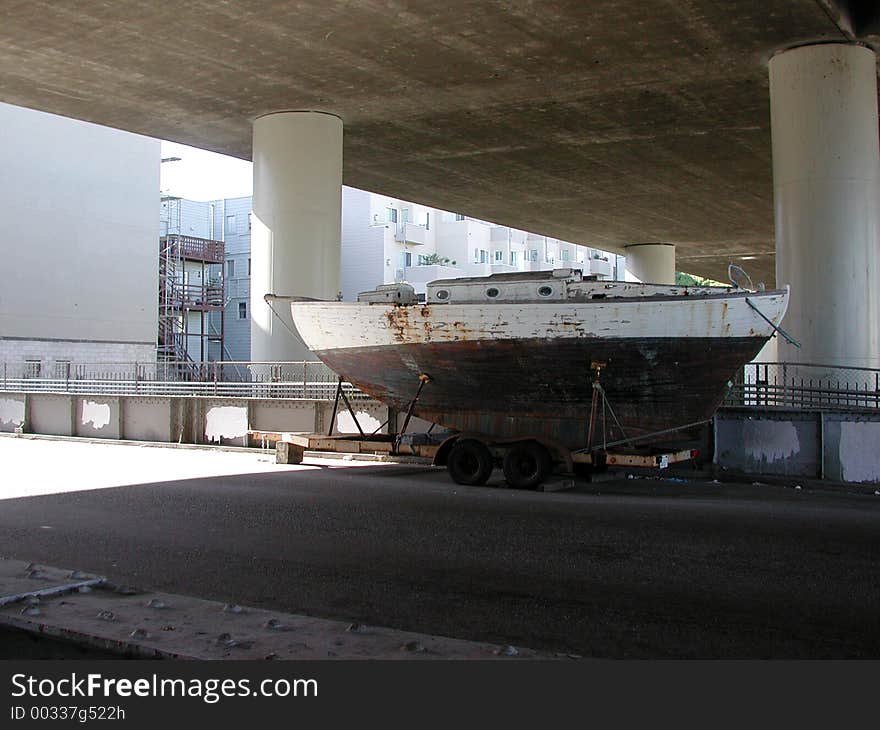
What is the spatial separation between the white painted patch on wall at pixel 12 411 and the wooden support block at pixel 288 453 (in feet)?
41.6

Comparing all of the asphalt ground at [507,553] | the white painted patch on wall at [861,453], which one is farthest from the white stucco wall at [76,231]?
the white painted patch on wall at [861,453]

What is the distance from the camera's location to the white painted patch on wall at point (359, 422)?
20703 mm

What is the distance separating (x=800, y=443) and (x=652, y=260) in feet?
106

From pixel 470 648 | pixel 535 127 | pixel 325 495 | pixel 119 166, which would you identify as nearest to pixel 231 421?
pixel 325 495

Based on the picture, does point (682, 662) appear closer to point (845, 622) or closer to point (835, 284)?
point (845, 622)

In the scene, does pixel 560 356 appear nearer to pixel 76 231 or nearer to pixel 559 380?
pixel 559 380

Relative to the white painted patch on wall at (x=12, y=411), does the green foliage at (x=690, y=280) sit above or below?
above

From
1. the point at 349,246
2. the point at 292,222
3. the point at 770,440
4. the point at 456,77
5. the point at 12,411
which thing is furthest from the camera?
the point at 349,246

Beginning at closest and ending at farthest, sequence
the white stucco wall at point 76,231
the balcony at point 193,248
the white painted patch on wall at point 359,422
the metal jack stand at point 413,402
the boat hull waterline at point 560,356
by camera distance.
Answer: the boat hull waterline at point 560,356, the metal jack stand at point 413,402, the white painted patch on wall at point 359,422, the white stucco wall at point 76,231, the balcony at point 193,248

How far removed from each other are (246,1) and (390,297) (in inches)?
249

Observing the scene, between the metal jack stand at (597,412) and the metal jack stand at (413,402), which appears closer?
the metal jack stand at (597,412)

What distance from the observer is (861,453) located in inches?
640

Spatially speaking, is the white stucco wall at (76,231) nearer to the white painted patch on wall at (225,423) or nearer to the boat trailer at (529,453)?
the white painted patch on wall at (225,423)

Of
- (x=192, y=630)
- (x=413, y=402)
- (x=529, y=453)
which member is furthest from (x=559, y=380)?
(x=192, y=630)
